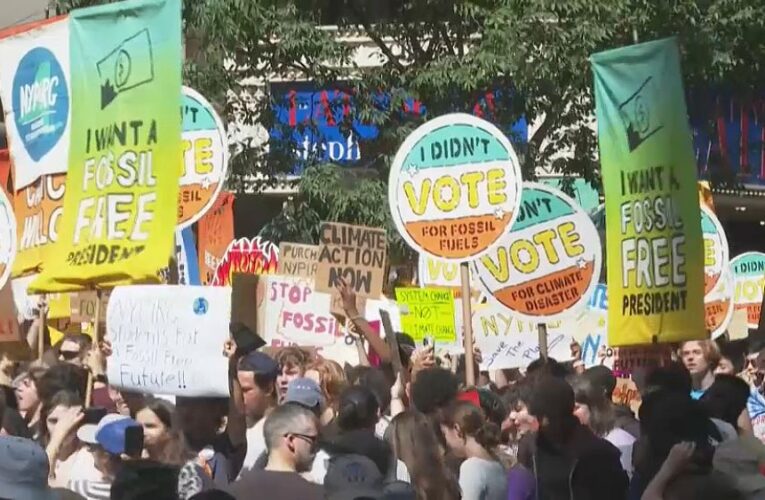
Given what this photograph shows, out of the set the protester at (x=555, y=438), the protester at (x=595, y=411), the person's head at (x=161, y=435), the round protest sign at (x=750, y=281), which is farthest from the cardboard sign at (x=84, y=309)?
the round protest sign at (x=750, y=281)

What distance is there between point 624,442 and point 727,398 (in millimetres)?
509

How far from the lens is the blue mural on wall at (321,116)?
19.5 meters

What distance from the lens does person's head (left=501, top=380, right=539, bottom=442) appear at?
794 cm

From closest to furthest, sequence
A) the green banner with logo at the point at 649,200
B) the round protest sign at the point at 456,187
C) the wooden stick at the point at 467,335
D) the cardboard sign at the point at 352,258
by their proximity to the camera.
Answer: the green banner with logo at the point at 649,200
the wooden stick at the point at 467,335
the round protest sign at the point at 456,187
the cardboard sign at the point at 352,258

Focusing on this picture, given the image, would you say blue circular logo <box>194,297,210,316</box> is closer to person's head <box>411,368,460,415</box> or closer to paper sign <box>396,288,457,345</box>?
person's head <box>411,368,460,415</box>

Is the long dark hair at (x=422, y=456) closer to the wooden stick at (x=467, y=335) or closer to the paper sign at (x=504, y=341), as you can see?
the wooden stick at (x=467, y=335)

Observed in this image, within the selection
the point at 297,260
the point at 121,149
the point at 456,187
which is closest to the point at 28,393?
the point at 121,149

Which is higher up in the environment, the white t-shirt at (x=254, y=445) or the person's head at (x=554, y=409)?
the person's head at (x=554, y=409)

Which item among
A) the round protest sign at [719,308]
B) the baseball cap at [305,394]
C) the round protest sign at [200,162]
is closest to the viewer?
the baseball cap at [305,394]

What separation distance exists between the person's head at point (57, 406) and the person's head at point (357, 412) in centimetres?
124

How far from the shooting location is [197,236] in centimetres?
1656

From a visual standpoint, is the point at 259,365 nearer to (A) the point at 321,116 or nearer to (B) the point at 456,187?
(B) the point at 456,187

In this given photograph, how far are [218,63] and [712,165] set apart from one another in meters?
9.55

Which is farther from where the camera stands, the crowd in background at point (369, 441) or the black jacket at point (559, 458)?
the black jacket at point (559, 458)
